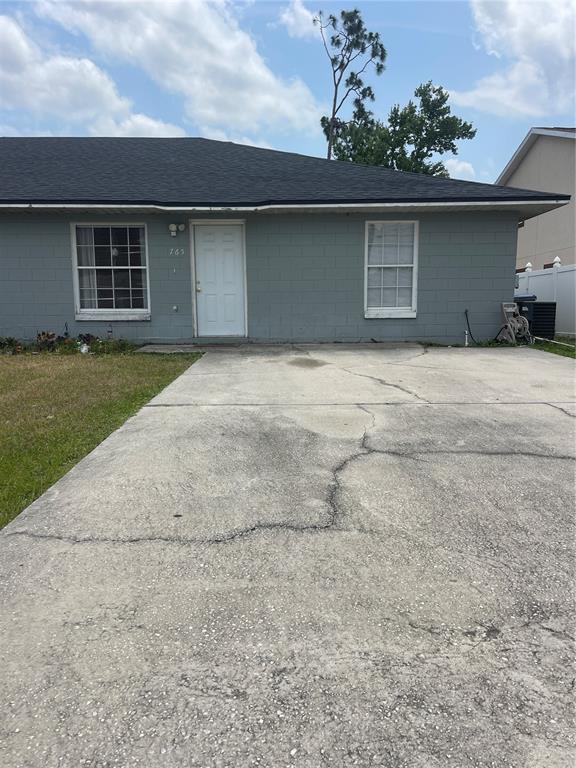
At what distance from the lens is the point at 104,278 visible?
1124cm

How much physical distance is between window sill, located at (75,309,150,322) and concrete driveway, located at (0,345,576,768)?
22.8 feet

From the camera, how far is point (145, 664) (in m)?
1.97

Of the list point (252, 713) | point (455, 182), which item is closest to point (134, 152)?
point (455, 182)

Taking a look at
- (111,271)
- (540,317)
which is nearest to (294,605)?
(111,271)

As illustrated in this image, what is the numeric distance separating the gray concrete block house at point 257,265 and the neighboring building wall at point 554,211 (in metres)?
8.72

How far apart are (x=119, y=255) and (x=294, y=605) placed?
1014cm

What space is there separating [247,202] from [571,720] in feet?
32.0

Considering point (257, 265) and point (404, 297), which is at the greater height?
point (257, 265)

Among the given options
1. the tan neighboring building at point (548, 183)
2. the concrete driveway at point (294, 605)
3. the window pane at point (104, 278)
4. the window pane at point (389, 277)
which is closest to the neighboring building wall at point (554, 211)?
the tan neighboring building at point (548, 183)

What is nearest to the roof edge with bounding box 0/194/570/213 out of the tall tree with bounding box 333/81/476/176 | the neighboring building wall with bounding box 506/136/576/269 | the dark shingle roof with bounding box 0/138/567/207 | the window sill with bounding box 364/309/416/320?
the dark shingle roof with bounding box 0/138/567/207

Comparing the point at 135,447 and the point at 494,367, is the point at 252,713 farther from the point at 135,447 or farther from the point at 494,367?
the point at 494,367

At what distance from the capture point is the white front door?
11.0 metres

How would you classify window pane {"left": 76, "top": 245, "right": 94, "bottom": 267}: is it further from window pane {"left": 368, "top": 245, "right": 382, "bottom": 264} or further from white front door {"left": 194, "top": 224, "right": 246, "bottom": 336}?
window pane {"left": 368, "top": 245, "right": 382, "bottom": 264}

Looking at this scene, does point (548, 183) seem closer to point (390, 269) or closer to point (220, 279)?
point (390, 269)
